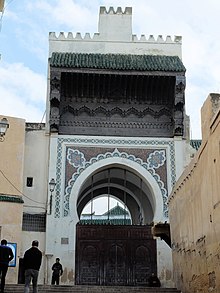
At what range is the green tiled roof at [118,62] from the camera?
1758 centimetres

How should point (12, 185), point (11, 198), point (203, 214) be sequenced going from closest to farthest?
point (203, 214), point (11, 198), point (12, 185)

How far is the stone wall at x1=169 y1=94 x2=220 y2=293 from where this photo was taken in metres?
8.02

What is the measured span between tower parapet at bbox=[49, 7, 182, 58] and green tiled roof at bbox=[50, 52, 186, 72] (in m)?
0.42

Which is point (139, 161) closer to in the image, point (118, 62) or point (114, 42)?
point (118, 62)

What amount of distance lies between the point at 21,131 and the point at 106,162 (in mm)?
2986

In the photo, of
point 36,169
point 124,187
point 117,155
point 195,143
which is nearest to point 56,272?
point 36,169

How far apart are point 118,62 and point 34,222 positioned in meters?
6.07

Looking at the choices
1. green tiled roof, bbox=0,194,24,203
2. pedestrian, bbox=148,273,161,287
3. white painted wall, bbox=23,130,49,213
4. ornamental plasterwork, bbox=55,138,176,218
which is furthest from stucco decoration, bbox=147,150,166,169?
green tiled roof, bbox=0,194,24,203

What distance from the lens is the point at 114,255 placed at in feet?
55.5

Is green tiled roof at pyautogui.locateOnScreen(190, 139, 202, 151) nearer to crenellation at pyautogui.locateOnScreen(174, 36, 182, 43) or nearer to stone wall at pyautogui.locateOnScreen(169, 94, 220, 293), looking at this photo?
crenellation at pyautogui.locateOnScreen(174, 36, 182, 43)

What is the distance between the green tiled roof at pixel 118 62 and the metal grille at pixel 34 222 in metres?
5.01

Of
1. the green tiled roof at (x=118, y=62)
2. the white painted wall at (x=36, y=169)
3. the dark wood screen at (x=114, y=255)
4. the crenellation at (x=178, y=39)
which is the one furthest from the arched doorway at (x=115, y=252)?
the crenellation at (x=178, y=39)

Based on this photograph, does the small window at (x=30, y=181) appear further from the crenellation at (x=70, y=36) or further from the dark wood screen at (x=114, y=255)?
the crenellation at (x=70, y=36)

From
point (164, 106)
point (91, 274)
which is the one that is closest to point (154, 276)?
point (91, 274)
